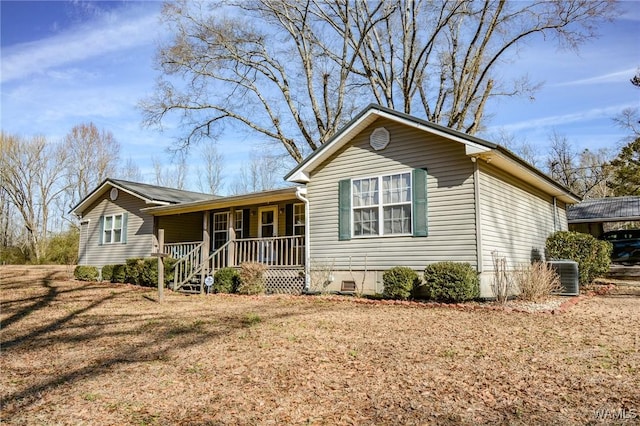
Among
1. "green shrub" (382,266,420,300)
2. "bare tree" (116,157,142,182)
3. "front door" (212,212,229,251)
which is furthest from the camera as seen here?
"bare tree" (116,157,142,182)

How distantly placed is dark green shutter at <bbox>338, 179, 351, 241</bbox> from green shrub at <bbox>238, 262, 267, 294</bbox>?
8.93 feet

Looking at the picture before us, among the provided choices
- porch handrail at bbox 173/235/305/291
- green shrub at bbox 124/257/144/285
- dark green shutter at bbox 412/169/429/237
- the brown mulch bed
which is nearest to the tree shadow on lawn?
the brown mulch bed

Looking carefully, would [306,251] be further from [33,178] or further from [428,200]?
[33,178]

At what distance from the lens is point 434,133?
32.8ft

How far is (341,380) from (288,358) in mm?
1026

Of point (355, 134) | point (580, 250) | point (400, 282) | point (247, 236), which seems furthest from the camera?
point (247, 236)

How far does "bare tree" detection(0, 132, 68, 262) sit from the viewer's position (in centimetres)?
3375

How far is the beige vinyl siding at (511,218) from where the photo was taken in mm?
9922

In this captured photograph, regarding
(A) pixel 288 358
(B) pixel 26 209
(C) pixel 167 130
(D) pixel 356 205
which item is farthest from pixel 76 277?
(B) pixel 26 209

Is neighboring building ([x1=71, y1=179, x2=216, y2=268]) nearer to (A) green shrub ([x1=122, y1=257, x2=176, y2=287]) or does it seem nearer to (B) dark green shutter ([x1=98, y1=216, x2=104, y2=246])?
(B) dark green shutter ([x1=98, y1=216, x2=104, y2=246])

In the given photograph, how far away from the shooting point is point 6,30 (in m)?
10.5

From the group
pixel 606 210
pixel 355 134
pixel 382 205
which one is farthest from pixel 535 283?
pixel 606 210

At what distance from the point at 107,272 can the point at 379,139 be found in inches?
513

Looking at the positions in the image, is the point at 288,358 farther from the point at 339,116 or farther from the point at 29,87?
the point at 339,116
